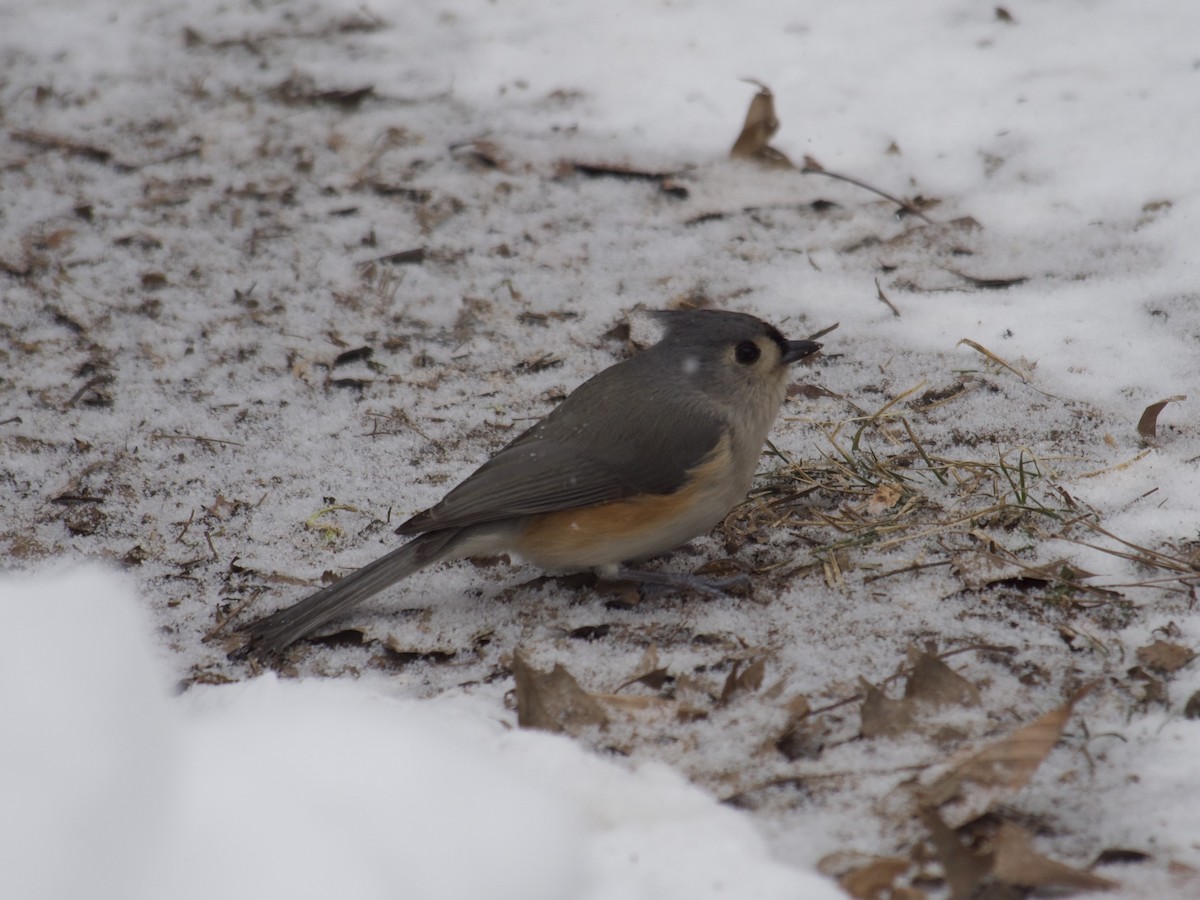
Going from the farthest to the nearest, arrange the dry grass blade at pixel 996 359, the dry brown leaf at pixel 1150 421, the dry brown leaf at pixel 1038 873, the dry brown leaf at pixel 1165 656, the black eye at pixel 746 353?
the dry grass blade at pixel 996 359 < the dry brown leaf at pixel 1150 421 < the black eye at pixel 746 353 < the dry brown leaf at pixel 1165 656 < the dry brown leaf at pixel 1038 873

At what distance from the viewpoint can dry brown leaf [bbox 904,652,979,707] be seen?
2.83 m

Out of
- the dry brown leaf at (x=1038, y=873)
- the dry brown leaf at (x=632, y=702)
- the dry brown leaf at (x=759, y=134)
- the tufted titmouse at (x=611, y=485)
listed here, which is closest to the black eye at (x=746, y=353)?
the tufted titmouse at (x=611, y=485)

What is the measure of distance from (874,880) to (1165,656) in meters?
1.08

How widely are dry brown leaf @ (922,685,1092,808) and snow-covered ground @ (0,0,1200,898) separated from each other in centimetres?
3

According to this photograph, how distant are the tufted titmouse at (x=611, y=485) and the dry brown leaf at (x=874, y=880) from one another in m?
1.31

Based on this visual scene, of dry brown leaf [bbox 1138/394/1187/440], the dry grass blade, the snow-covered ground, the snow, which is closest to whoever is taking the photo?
Answer: the snow

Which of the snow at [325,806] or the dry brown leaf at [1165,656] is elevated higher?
the dry brown leaf at [1165,656]

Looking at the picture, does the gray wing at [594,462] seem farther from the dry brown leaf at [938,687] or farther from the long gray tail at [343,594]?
the dry brown leaf at [938,687]

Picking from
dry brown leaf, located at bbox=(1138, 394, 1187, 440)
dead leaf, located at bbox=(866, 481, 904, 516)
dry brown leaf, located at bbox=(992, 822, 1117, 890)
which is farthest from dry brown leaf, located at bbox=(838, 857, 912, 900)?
dry brown leaf, located at bbox=(1138, 394, 1187, 440)

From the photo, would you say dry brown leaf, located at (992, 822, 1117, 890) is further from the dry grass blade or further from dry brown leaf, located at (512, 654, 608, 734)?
the dry grass blade

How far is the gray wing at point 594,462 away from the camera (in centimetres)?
352

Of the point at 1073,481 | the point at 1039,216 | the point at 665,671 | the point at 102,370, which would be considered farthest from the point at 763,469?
the point at 102,370

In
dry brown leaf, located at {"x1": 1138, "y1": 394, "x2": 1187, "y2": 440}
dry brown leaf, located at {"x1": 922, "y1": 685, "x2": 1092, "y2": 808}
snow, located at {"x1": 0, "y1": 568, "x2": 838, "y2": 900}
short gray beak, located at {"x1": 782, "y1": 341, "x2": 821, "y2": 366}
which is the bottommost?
snow, located at {"x1": 0, "y1": 568, "x2": 838, "y2": 900}

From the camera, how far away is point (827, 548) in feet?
11.8
